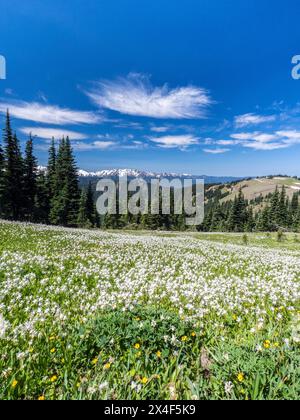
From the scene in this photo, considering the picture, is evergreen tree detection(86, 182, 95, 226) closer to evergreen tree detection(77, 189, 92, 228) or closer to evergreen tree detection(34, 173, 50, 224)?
evergreen tree detection(77, 189, 92, 228)

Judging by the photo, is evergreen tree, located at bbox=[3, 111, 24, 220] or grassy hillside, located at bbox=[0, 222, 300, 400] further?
evergreen tree, located at bbox=[3, 111, 24, 220]

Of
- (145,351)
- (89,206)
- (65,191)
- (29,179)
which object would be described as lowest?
(145,351)

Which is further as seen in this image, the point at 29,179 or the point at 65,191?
the point at 65,191

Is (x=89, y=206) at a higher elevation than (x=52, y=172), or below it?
below

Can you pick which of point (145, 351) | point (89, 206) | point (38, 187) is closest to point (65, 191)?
point (38, 187)

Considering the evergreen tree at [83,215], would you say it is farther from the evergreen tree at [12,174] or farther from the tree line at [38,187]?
the evergreen tree at [12,174]

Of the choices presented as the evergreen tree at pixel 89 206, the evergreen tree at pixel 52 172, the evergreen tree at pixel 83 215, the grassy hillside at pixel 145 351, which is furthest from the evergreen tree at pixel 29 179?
the grassy hillside at pixel 145 351

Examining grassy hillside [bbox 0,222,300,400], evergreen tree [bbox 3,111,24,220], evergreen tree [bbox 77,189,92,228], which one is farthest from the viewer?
evergreen tree [bbox 77,189,92,228]

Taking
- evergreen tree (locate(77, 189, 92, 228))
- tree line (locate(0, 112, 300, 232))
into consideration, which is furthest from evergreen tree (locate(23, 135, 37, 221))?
evergreen tree (locate(77, 189, 92, 228))

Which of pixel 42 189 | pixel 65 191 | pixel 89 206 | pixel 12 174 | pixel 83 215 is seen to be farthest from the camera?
pixel 89 206

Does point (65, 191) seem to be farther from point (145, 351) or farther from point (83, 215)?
point (145, 351)

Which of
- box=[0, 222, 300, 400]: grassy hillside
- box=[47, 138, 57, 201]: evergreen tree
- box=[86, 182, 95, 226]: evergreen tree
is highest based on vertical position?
box=[47, 138, 57, 201]: evergreen tree

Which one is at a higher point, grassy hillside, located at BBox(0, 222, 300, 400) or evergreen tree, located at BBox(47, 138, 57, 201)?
evergreen tree, located at BBox(47, 138, 57, 201)
